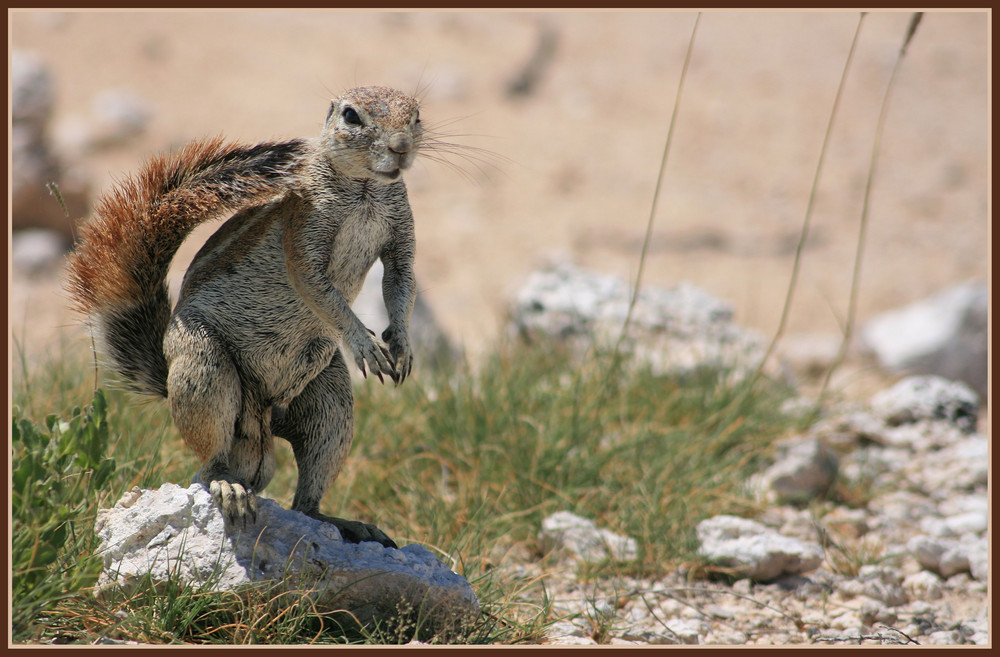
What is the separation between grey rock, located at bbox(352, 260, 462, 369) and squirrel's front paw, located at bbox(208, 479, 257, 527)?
9.54 feet

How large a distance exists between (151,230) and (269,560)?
1.15 metres

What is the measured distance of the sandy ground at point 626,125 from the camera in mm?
10781

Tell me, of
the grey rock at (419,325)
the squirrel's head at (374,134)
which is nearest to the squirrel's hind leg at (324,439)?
the squirrel's head at (374,134)

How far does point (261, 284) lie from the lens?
3102mm

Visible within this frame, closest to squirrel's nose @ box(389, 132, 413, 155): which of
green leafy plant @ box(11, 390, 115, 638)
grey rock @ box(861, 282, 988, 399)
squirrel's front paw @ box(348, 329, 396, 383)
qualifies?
squirrel's front paw @ box(348, 329, 396, 383)

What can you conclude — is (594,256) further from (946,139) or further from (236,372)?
(236,372)

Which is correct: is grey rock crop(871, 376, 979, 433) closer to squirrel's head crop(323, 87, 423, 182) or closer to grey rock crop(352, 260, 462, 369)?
grey rock crop(352, 260, 462, 369)

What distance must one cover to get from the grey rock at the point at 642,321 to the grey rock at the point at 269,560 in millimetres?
3176

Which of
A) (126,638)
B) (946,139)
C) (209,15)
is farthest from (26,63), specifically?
(946,139)

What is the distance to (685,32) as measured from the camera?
593 inches

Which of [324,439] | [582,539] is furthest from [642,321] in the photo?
[324,439]

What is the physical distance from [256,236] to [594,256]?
26.2 ft

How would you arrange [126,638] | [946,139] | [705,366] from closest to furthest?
1. [126,638]
2. [705,366]
3. [946,139]

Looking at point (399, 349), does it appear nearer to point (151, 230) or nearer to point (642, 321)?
point (151, 230)
